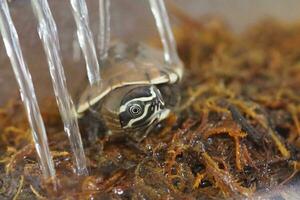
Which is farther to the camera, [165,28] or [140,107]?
[165,28]

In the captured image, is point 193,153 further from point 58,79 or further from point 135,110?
point 58,79

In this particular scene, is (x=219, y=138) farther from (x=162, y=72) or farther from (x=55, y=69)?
(x=55, y=69)

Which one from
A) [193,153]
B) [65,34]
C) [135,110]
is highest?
[65,34]

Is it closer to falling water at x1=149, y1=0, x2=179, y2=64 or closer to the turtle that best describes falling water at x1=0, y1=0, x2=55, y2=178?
the turtle

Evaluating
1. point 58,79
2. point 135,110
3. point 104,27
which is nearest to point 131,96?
point 135,110

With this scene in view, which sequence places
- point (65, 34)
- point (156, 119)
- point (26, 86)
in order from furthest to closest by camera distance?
point (65, 34) < point (156, 119) < point (26, 86)

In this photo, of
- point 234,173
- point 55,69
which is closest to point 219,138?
point 234,173
